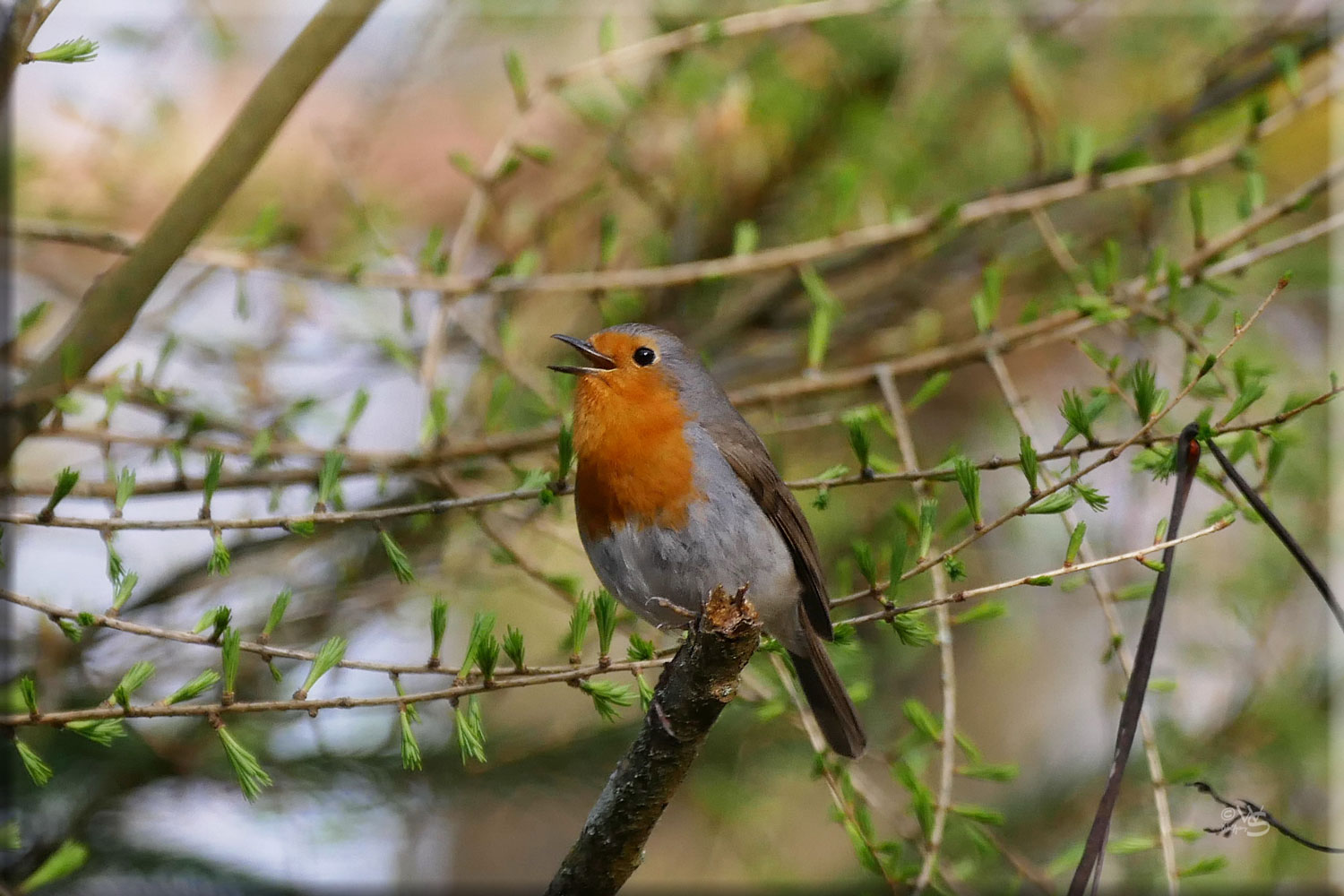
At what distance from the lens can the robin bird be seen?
8.68ft

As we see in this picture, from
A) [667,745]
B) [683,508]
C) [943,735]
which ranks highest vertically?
[683,508]

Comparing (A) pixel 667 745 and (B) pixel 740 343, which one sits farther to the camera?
(B) pixel 740 343

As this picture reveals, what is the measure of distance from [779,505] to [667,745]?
908 millimetres

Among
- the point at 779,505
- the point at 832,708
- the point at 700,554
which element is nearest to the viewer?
the point at 700,554

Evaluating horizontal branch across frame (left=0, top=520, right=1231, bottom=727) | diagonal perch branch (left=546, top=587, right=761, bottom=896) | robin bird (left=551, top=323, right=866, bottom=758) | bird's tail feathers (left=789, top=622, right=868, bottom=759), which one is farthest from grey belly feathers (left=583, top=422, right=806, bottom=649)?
horizontal branch across frame (left=0, top=520, right=1231, bottom=727)

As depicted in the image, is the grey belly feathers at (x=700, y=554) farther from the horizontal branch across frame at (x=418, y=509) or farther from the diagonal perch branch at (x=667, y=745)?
the diagonal perch branch at (x=667, y=745)

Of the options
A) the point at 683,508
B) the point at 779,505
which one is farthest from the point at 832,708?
the point at 683,508

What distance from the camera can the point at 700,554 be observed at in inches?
104

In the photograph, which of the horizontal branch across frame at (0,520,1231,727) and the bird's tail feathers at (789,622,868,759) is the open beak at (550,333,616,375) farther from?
the horizontal branch across frame at (0,520,1231,727)

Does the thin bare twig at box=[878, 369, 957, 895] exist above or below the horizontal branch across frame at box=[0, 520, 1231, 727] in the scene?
below

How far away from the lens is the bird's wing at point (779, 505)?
2787mm

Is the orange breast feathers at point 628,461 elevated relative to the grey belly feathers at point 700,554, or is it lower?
elevated

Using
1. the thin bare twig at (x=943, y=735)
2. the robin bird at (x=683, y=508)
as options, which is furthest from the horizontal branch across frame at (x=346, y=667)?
the robin bird at (x=683, y=508)

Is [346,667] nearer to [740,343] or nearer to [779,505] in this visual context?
[779,505]
